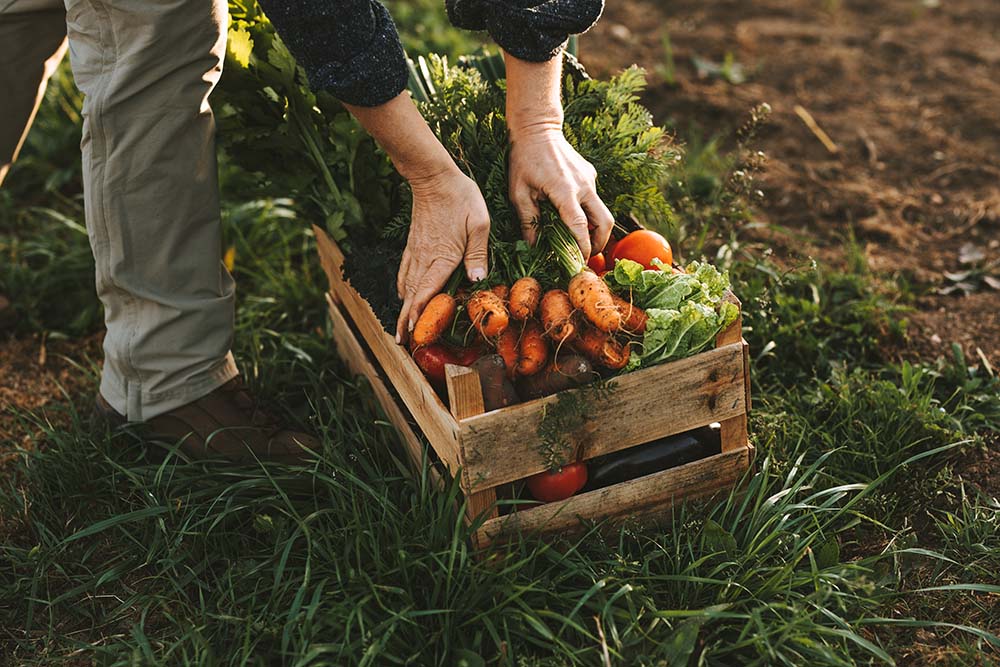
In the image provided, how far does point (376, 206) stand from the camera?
2.83 meters

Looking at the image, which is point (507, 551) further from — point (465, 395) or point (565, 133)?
point (565, 133)

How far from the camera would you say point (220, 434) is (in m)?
2.73

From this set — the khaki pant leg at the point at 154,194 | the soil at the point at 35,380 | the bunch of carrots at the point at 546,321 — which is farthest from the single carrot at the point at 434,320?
the soil at the point at 35,380

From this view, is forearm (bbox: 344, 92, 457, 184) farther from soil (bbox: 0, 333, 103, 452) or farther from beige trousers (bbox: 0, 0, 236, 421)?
soil (bbox: 0, 333, 103, 452)

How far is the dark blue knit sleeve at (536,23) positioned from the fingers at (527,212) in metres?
0.33

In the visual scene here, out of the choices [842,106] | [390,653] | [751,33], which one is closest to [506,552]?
[390,653]

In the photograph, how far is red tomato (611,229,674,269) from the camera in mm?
2496

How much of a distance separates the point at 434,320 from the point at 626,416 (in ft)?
1.65

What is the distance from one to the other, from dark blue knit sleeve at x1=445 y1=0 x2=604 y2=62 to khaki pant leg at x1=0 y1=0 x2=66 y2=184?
4.14 feet

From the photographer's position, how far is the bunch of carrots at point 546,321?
2.17 meters

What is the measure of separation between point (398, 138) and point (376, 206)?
0.64m

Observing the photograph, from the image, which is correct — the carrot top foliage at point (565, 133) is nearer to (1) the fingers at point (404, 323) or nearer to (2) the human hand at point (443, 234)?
(2) the human hand at point (443, 234)

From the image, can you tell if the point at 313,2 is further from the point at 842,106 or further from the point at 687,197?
the point at 842,106

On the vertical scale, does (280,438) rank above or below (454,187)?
below
